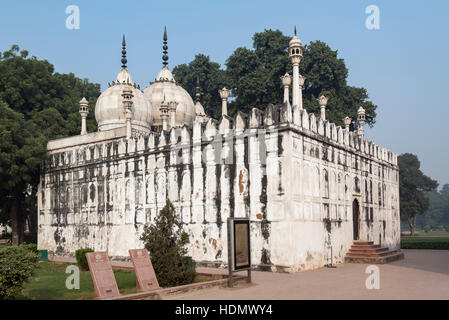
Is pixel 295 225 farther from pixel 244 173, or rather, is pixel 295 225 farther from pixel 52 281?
pixel 52 281

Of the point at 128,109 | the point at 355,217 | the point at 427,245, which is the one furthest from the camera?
the point at 427,245

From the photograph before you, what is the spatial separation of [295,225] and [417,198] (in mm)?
52526

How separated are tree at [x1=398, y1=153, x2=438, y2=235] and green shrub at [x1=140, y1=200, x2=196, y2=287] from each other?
182 ft

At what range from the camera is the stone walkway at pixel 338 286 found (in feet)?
36.4

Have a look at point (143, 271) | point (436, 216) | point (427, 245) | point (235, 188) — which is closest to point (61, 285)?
point (143, 271)

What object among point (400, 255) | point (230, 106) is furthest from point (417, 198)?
point (400, 255)

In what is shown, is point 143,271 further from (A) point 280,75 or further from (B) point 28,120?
(A) point 280,75

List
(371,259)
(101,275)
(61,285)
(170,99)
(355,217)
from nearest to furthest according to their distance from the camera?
(101,275)
(61,285)
(371,259)
(355,217)
(170,99)

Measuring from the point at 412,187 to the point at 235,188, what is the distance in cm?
5632

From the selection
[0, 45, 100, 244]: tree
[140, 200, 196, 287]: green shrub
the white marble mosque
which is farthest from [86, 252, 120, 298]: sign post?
[0, 45, 100, 244]: tree

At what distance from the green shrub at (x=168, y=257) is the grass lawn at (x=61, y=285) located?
86 centimetres

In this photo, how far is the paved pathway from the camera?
437 inches

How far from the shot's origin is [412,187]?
67.6 m

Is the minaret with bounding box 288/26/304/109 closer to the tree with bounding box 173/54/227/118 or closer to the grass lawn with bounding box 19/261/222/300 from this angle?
the grass lawn with bounding box 19/261/222/300
